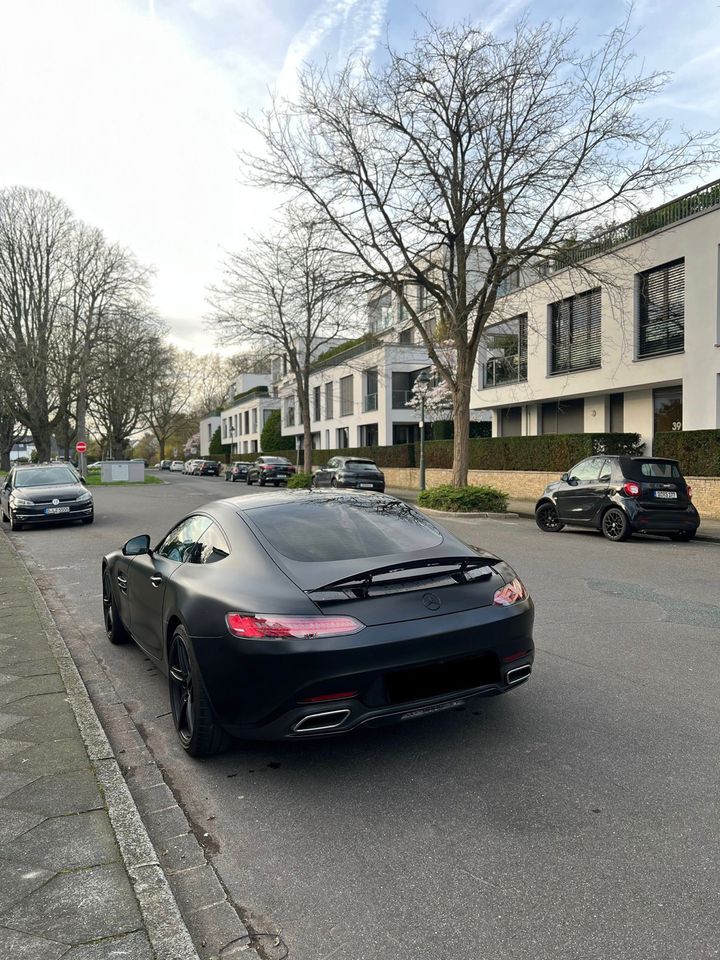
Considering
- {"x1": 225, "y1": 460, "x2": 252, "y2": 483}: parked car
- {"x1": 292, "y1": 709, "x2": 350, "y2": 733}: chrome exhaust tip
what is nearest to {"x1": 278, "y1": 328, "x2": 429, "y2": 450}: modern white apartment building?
{"x1": 225, "y1": 460, "x2": 252, "y2": 483}: parked car

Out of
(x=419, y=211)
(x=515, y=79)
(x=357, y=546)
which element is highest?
(x=515, y=79)

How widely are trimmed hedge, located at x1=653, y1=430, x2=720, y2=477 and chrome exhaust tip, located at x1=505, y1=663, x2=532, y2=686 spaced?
1524 cm

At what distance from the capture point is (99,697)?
488cm

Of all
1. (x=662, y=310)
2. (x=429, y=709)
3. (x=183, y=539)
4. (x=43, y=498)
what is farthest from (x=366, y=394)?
(x=429, y=709)

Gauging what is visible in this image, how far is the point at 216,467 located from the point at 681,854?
64.7 metres

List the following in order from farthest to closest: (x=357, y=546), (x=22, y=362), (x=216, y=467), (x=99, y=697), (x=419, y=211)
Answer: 1. (x=216, y=467)
2. (x=22, y=362)
3. (x=419, y=211)
4. (x=99, y=697)
5. (x=357, y=546)

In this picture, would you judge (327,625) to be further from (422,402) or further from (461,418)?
(422,402)

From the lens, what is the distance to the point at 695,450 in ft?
58.3

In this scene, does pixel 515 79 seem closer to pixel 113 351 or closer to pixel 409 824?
pixel 409 824

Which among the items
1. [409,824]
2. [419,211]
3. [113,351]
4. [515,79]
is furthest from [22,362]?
[409,824]

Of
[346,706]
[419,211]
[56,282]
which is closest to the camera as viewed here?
[346,706]

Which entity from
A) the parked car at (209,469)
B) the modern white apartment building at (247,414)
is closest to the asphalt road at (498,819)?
the parked car at (209,469)

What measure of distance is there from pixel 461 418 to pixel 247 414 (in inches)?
2508

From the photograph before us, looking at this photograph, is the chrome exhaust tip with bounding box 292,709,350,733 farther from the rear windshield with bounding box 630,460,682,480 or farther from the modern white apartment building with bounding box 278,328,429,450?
the modern white apartment building with bounding box 278,328,429,450
